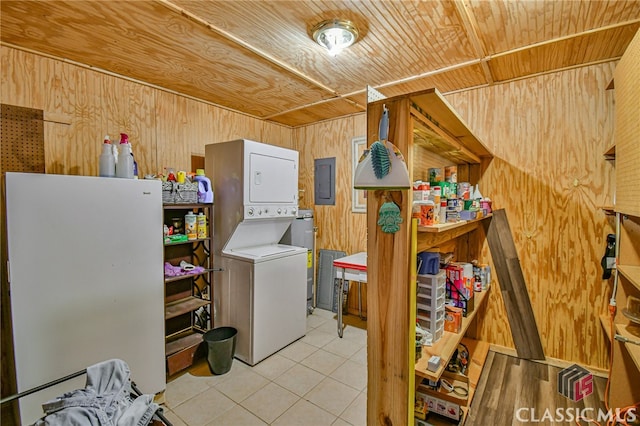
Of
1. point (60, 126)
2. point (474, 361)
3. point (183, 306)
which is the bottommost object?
point (474, 361)

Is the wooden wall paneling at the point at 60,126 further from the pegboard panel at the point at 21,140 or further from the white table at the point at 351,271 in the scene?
the white table at the point at 351,271

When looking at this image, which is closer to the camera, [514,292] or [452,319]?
A: [452,319]

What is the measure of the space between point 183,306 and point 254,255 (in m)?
0.75

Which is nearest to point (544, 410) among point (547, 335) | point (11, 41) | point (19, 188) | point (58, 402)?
point (547, 335)

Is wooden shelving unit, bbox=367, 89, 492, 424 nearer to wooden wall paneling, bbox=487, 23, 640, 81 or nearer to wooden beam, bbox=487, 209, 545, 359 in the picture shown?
wooden wall paneling, bbox=487, 23, 640, 81

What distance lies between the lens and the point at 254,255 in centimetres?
258

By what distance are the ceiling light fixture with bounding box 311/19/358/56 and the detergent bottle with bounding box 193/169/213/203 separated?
1.47 m

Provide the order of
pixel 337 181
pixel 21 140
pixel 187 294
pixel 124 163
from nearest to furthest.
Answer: pixel 21 140 → pixel 124 163 → pixel 187 294 → pixel 337 181

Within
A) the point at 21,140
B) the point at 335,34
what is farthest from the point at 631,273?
the point at 21,140

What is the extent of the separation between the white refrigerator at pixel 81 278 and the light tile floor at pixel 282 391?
11.5 inches

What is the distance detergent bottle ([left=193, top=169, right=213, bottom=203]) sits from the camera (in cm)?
259

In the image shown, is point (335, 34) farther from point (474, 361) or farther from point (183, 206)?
point (474, 361)

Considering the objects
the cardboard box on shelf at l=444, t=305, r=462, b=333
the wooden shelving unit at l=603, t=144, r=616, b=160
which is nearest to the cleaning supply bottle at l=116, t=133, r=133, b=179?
the cardboard box on shelf at l=444, t=305, r=462, b=333

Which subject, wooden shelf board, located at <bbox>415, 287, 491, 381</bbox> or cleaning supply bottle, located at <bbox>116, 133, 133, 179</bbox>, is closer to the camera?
wooden shelf board, located at <bbox>415, 287, 491, 381</bbox>
